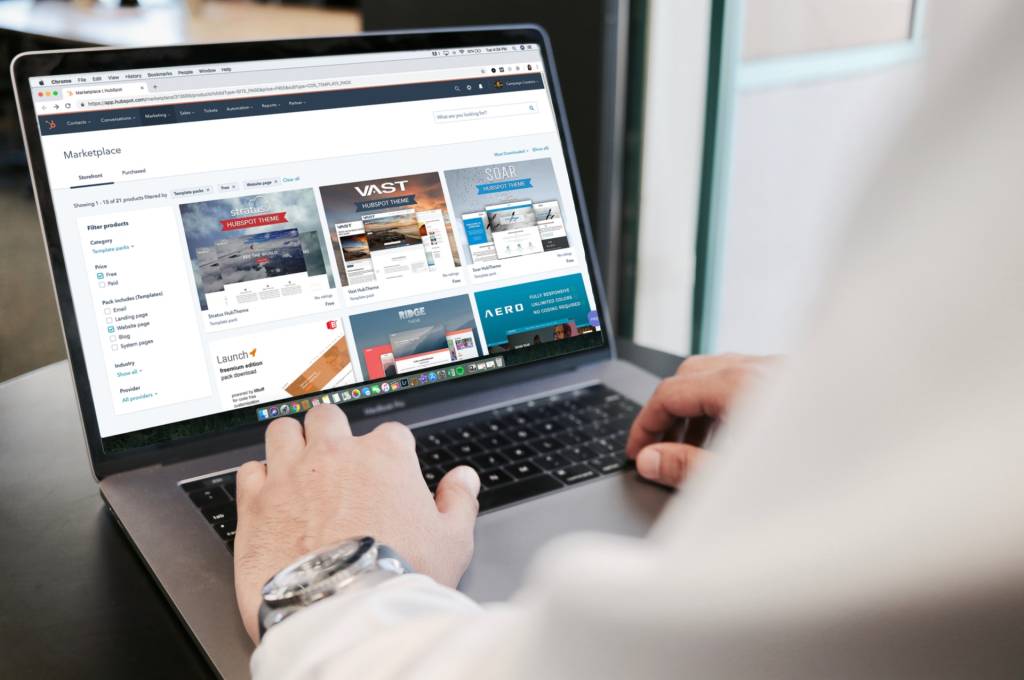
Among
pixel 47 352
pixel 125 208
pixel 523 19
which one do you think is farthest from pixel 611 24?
pixel 47 352

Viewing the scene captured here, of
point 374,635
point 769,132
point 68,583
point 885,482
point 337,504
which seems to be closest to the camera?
point 885,482

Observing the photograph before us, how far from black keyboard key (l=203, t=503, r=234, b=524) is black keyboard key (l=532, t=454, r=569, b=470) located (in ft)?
0.90

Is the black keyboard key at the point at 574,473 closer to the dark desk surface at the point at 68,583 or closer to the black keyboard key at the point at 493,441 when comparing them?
the black keyboard key at the point at 493,441

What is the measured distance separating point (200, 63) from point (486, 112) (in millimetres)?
287

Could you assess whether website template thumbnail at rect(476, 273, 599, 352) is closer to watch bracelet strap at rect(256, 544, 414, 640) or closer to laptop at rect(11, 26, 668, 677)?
laptop at rect(11, 26, 668, 677)

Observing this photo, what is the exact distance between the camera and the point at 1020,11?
206mm

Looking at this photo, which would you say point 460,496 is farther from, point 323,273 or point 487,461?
point 323,273

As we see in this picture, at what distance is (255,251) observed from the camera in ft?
2.73

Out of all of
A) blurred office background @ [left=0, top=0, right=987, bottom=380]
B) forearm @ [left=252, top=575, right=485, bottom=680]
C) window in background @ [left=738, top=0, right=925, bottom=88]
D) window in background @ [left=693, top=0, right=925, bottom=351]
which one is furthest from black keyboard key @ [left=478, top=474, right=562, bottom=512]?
window in background @ [left=738, top=0, right=925, bottom=88]

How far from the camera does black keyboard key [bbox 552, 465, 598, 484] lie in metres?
0.82

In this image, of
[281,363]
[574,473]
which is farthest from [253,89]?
[574,473]

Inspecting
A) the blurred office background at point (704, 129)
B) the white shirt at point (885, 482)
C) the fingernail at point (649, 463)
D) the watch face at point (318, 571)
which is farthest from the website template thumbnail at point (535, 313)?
the blurred office background at point (704, 129)

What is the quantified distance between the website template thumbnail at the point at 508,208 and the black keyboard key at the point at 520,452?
202 millimetres

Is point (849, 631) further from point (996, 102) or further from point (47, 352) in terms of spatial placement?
point (47, 352)
